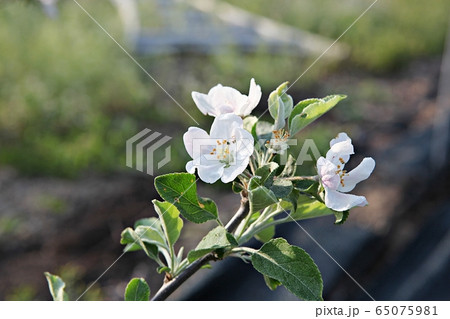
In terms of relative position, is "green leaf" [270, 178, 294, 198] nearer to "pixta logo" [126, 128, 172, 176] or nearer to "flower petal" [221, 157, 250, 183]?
"flower petal" [221, 157, 250, 183]

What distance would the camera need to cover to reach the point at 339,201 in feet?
2.07

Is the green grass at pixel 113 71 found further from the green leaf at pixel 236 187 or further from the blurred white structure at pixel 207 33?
the green leaf at pixel 236 187

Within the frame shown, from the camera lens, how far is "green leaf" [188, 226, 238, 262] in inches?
24.2

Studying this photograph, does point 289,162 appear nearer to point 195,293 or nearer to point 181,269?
point 181,269

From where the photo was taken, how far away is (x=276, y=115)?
0.70 meters

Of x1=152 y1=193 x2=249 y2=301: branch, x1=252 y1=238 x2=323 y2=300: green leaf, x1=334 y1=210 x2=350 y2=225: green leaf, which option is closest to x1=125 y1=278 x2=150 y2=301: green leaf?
x1=152 y1=193 x2=249 y2=301: branch

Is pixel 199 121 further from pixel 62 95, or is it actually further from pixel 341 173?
pixel 341 173

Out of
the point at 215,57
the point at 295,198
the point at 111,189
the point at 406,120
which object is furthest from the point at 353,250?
the point at 215,57

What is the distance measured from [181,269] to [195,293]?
1.56 m

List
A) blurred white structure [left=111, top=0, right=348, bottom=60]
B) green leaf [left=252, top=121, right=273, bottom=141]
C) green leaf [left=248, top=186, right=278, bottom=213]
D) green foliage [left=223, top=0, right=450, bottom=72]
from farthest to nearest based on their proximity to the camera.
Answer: green foliage [left=223, top=0, right=450, bottom=72] → blurred white structure [left=111, top=0, right=348, bottom=60] → green leaf [left=252, top=121, right=273, bottom=141] → green leaf [left=248, top=186, right=278, bottom=213]

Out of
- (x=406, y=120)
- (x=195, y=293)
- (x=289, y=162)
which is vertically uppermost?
(x=406, y=120)

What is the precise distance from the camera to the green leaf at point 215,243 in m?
0.62

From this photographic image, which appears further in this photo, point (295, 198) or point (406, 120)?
point (406, 120)

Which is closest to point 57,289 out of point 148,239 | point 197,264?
point 148,239
